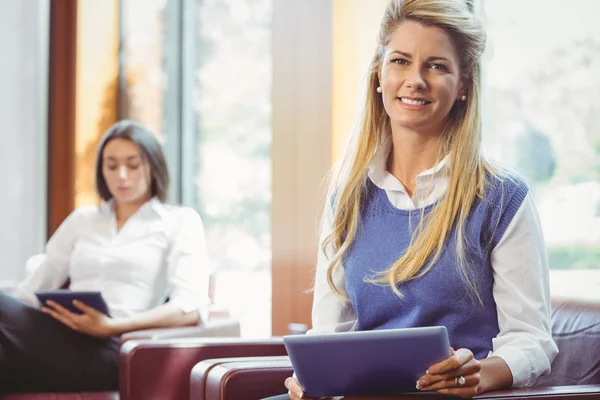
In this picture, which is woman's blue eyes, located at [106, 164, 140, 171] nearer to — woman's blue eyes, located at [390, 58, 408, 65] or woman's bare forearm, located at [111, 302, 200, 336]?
woman's bare forearm, located at [111, 302, 200, 336]

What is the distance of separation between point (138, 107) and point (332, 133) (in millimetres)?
2395

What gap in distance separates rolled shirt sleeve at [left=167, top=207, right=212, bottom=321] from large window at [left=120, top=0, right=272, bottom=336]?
1.12 m

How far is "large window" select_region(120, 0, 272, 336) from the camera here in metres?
4.97

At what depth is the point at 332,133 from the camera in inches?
136

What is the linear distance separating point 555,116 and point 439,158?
104cm

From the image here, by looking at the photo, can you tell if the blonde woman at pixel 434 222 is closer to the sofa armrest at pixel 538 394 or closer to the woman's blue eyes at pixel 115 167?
the sofa armrest at pixel 538 394

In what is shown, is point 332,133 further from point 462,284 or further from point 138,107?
point 138,107

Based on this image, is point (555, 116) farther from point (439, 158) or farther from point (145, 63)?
point (145, 63)

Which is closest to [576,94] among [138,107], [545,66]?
[545,66]

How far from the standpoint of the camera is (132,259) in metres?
3.62

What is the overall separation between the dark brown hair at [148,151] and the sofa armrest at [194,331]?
0.65 m

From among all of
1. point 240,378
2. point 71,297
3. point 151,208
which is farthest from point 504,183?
point 151,208

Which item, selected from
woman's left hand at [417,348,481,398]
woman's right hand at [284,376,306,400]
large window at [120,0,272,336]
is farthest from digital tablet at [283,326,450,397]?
large window at [120,0,272,336]

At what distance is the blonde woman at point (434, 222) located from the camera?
6.49 feet
